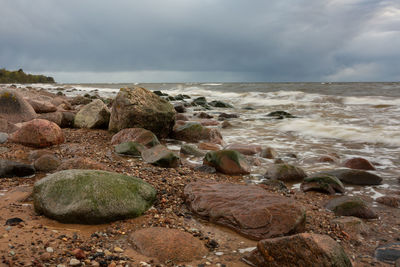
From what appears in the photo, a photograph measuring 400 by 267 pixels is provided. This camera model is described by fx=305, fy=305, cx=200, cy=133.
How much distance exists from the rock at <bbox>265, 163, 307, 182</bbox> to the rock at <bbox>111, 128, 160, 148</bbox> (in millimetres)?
2149

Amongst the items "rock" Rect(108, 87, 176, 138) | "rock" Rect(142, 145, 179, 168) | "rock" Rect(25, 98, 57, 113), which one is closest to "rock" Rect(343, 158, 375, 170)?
"rock" Rect(142, 145, 179, 168)

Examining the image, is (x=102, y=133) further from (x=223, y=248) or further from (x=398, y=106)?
(x=398, y=106)

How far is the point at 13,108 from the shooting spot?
6.71 metres

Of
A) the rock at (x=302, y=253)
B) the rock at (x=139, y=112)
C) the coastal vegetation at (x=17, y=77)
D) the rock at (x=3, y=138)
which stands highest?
the rock at (x=139, y=112)

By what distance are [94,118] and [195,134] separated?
2.27m

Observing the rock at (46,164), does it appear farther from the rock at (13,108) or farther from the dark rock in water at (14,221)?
the rock at (13,108)

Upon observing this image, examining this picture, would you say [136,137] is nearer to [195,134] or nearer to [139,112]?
[139,112]

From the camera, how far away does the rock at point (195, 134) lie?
256 inches

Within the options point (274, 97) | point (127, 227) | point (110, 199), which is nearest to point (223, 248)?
point (127, 227)

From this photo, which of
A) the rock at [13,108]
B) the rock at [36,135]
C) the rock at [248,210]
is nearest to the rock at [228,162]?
the rock at [248,210]

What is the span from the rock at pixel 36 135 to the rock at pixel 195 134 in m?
2.49

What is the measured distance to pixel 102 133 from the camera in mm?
6305

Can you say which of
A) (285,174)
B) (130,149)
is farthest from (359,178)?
(130,149)

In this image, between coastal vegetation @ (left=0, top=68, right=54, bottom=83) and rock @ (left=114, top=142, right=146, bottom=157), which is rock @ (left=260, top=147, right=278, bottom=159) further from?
coastal vegetation @ (left=0, top=68, right=54, bottom=83)
